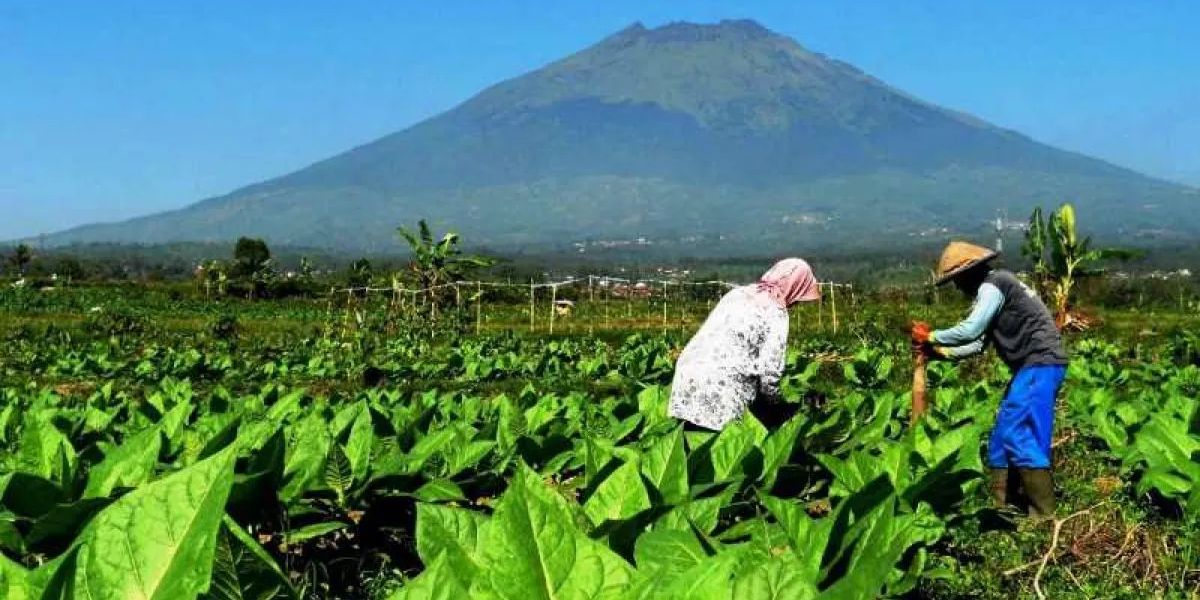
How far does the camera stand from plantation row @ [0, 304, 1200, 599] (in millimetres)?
1640

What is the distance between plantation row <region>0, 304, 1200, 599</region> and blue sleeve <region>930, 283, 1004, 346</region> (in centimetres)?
49

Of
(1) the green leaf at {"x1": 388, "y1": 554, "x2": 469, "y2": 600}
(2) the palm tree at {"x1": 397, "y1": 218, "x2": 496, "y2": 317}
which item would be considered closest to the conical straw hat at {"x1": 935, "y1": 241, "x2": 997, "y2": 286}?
(1) the green leaf at {"x1": 388, "y1": 554, "x2": 469, "y2": 600}

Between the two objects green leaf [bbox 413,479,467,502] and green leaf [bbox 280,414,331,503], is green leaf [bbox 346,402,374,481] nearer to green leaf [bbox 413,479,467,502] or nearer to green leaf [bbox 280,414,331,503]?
green leaf [bbox 280,414,331,503]

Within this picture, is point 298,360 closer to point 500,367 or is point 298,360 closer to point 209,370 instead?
point 209,370

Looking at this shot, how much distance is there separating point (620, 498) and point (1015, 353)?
14.5ft

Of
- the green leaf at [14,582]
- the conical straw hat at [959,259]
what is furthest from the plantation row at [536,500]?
the conical straw hat at [959,259]

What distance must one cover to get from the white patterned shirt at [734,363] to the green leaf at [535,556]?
4.54 meters

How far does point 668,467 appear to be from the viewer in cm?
369

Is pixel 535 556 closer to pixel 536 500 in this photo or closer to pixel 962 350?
pixel 536 500

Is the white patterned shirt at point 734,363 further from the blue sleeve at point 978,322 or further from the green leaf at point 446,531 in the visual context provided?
the green leaf at point 446,531

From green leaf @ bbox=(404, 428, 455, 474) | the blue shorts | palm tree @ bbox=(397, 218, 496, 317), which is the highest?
green leaf @ bbox=(404, 428, 455, 474)

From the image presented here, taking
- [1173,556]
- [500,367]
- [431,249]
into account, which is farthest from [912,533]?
[431,249]

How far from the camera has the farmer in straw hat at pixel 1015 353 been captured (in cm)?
667

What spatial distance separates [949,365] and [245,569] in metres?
11.4
